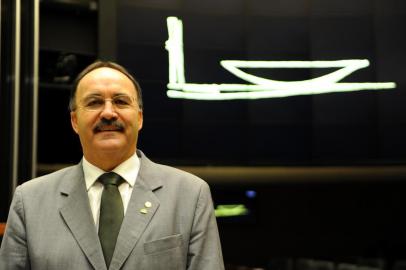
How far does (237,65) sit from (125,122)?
15.0 feet

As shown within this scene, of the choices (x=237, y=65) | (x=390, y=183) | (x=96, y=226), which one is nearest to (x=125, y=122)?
(x=96, y=226)

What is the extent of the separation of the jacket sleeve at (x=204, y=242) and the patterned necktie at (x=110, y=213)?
7.9 inches

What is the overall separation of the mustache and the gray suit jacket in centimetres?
15

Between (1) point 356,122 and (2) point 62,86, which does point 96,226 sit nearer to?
(2) point 62,86

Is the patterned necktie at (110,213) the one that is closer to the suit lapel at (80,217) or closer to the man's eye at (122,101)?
the suit lapel at (80,217)

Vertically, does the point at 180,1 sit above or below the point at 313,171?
above

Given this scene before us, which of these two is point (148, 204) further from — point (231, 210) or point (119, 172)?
point (231, 210)

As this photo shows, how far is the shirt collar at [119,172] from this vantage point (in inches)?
58.3

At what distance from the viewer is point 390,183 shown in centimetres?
581

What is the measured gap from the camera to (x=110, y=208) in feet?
4.63

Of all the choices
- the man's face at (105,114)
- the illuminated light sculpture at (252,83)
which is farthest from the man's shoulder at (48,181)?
the illuminated light sculpture at (252,83)

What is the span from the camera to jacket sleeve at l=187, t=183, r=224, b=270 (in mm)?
1368

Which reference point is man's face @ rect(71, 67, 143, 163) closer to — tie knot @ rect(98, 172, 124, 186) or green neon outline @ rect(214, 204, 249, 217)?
tie knot @ rect(98, 172, 124, 186)

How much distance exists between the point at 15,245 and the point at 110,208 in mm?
264
